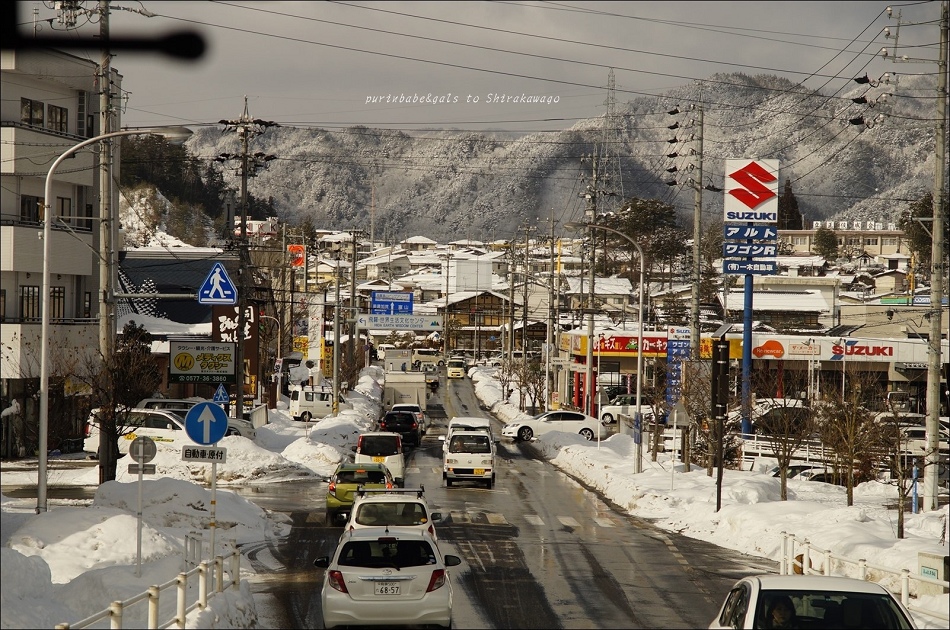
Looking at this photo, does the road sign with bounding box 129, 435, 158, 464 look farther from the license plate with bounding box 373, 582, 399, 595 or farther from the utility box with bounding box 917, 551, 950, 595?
the utility box with bounding box 917, 551, 950, 595

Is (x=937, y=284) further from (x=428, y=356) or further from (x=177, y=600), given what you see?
(x=428, y=356)

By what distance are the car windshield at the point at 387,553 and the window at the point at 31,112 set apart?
76.3ft

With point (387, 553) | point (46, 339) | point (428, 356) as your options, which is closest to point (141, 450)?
point (387, 553)

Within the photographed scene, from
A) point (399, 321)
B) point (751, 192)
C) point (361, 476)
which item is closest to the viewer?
point (361, 476)

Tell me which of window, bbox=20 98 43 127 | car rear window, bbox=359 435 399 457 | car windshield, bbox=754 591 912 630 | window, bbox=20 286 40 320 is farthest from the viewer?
window, bbox=20 286 40 320

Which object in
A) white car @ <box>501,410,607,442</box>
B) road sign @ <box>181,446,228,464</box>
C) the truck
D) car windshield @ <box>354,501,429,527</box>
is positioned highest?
road sign @ <box>181,446,228,464</box>

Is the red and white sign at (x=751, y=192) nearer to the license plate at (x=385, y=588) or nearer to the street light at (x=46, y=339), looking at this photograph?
the street light at (x=46, y=339)

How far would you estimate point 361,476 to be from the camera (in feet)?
89.2

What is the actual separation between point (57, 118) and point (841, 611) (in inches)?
1209

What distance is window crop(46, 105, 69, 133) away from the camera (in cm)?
3338

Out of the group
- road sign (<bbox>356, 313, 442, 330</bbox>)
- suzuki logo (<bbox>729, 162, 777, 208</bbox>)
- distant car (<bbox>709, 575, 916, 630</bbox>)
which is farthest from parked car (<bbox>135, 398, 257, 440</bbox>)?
distant car (<bbox>709, 575, 916, 630</bbox>)

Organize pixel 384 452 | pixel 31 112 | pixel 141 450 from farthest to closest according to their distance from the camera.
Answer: pixel 384 452, pixel 31 112, pixel 141 450

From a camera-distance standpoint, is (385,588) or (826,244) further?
(826,244)

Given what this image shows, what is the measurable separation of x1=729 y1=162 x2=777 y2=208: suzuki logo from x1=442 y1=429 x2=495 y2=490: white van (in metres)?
20.1
